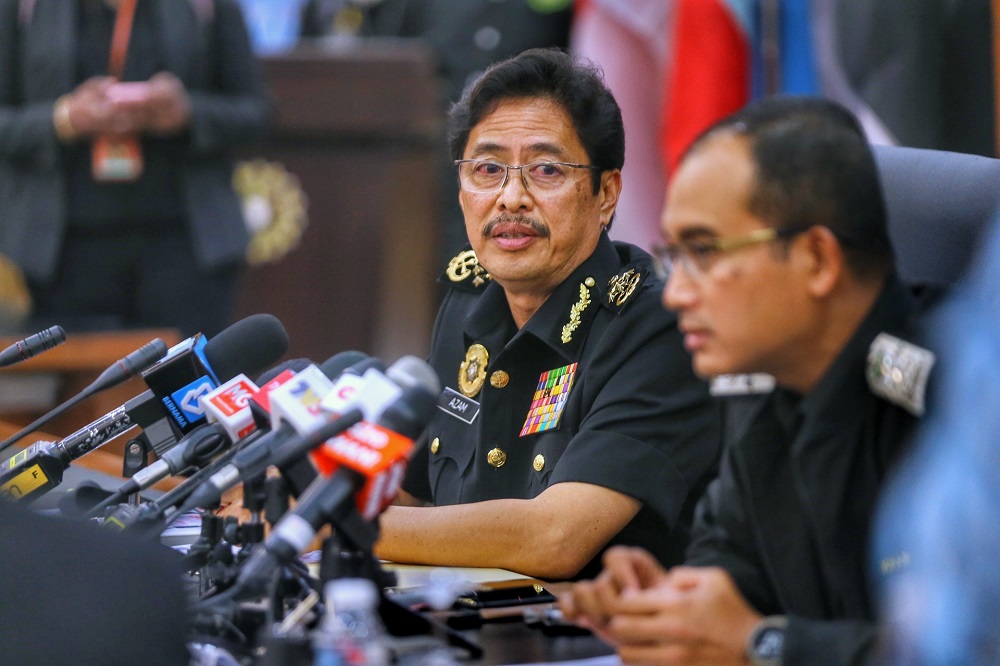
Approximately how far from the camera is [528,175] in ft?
8.42

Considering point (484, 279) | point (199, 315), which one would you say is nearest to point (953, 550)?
point (484, 279)

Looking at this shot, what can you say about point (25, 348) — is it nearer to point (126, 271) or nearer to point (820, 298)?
point (820, 298)

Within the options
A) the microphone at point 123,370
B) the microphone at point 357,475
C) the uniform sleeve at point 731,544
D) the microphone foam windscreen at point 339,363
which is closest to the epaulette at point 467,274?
the microphone foam windscreen at point 339,363

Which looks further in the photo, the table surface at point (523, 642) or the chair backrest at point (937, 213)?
the chair backrest at point (937, 213)

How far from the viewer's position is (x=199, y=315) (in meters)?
4.19

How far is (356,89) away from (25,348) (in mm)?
3590

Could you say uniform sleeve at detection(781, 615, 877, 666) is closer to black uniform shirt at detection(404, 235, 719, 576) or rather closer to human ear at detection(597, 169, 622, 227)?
black uniform shirt at detection(404, 235, 719, 576)

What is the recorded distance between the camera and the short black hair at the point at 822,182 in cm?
158

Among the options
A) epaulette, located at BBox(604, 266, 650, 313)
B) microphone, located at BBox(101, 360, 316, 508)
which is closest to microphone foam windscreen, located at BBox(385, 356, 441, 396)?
microphone, located at BBox(101, 360, 316, 508)

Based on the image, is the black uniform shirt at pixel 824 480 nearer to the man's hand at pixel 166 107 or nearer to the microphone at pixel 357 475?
the microphone at pixel 357 475

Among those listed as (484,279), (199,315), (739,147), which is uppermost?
(739,147)

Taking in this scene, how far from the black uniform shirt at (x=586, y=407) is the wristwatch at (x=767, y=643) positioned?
2.37 ft

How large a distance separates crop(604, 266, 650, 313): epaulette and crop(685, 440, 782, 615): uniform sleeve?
61 cm

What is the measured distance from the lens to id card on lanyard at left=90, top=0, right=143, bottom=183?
13.4ft
